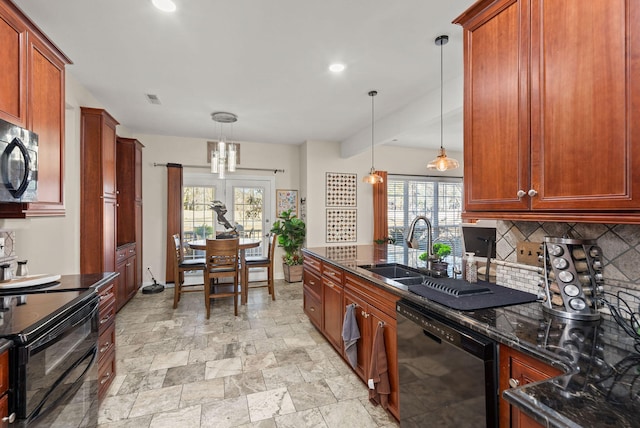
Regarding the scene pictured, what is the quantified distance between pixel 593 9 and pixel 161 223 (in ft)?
18.3

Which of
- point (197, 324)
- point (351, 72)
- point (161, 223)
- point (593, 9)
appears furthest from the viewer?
point (161, 223)

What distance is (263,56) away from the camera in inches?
101

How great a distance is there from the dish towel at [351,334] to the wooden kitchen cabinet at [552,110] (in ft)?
3.72

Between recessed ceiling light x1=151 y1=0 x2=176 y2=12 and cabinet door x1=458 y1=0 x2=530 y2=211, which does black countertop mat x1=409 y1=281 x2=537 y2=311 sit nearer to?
cabinet door x1=458 y1=0 x2=530 y2=211

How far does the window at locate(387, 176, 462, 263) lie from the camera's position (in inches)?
243

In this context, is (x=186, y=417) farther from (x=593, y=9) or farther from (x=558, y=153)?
(x=593, y=9)

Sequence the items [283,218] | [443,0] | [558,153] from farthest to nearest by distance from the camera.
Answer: [283,218] → [443,0] → [558,153]

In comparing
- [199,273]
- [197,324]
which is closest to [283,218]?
[199,273]

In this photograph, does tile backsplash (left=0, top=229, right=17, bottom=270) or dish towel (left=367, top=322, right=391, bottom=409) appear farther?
tile backsplash (left=0, top=229, right=17, bottom=270)

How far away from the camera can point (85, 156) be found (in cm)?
317

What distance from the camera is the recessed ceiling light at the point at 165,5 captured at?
6.17ft

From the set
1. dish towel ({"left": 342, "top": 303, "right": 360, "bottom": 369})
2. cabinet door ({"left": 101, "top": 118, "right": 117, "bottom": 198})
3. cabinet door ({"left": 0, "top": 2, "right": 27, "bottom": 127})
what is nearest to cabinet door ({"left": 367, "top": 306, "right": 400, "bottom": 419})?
dish towel ({"left": 342, "top": 303, "right": 360, "bottom": 369})

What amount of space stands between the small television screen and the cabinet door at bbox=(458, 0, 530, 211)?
45cm

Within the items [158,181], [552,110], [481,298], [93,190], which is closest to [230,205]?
[158,181]
